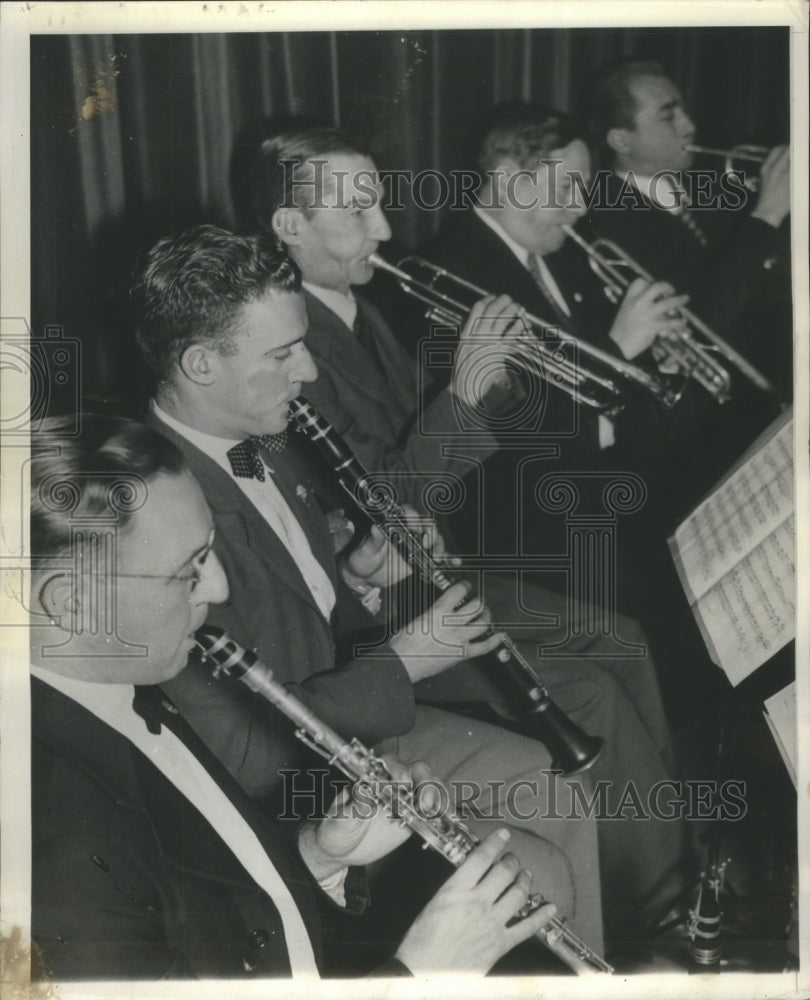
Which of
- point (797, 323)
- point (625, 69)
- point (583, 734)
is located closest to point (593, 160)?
point (625, 69)

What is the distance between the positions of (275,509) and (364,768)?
420 mm

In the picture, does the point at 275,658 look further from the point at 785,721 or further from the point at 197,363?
the point at 785,721

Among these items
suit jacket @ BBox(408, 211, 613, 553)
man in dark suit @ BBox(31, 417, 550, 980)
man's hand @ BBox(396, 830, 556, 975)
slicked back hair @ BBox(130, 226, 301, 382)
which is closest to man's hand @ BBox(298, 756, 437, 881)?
man in dark suit @ BBox(31, 417, 550, 980)

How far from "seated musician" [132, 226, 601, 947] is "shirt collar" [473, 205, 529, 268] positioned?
0.32 m

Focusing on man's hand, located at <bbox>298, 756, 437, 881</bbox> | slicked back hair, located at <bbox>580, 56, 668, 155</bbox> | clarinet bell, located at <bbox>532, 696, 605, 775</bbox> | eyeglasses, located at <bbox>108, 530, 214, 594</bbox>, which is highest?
slicked back hair, located at <bbox>580, 56, 668, 155</bbox>

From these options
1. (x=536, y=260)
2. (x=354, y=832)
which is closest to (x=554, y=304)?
(x=536, y=260)

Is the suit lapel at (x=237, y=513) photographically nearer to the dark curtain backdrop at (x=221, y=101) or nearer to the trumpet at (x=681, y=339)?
the dark curtain backdrop at (x=221, y=101)

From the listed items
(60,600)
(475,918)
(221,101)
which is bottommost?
(475,918)

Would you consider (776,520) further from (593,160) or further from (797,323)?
(593,160)

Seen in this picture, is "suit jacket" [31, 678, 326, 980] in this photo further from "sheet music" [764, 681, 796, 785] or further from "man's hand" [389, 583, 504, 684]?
"sheet music" [764, 681, 796, 785]

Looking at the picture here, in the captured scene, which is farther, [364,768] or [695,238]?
[695,238]

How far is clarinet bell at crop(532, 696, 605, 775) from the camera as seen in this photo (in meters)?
1.73

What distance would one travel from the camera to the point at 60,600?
1715mm

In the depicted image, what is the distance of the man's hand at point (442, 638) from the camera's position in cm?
172
